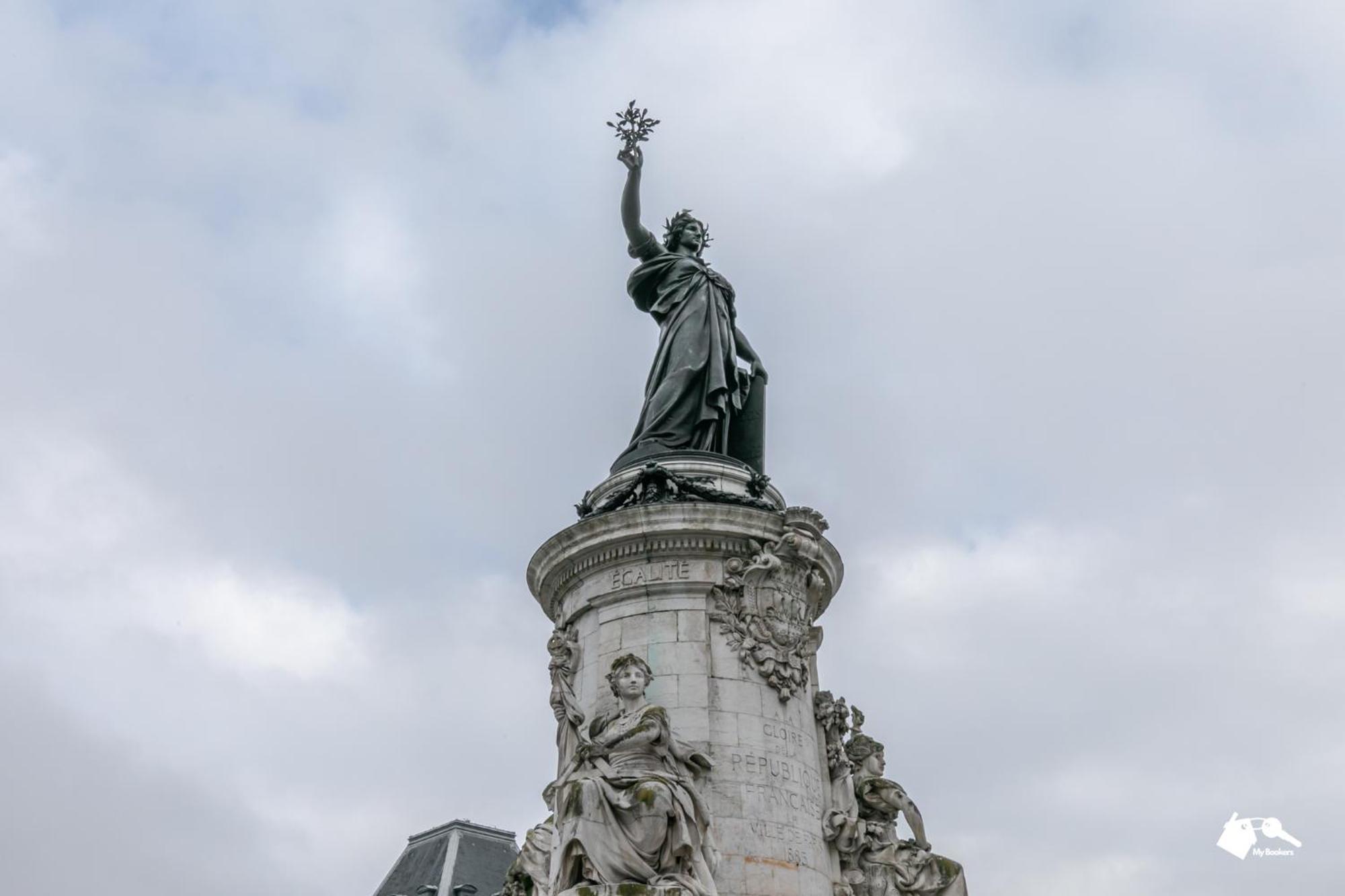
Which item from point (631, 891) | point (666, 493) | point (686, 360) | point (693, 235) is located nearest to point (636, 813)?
point (631, 891)

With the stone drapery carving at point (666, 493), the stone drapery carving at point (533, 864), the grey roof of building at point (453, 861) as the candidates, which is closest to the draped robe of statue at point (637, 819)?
the stone drapery carving at point (533, 864)

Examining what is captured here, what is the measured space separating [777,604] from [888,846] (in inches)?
110

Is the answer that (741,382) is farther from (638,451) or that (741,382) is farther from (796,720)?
(796,720)

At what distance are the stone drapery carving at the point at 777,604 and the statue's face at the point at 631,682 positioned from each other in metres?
1.12

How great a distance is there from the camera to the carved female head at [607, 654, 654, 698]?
13352mm

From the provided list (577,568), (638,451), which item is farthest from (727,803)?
(638,451)

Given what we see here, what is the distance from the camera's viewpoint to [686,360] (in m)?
17.3

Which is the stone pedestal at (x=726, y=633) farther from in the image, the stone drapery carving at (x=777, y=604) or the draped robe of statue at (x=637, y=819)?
the draped robe of statue at (x=637, y=819)

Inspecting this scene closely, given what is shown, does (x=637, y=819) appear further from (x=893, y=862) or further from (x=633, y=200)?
(x=633, y=200)

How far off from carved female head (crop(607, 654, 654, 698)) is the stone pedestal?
0.25m

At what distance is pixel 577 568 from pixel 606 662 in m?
1.37

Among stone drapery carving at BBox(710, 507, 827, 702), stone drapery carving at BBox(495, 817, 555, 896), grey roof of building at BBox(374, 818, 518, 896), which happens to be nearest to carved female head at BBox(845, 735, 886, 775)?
stone drapery carving at BBox(710, 507, 827, 702)

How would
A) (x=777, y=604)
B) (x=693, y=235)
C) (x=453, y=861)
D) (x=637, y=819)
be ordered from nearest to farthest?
(x=637, y=819), (x=777, y=604), (x=693, y=235), (x=453, y=861)

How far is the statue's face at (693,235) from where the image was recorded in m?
19.2
